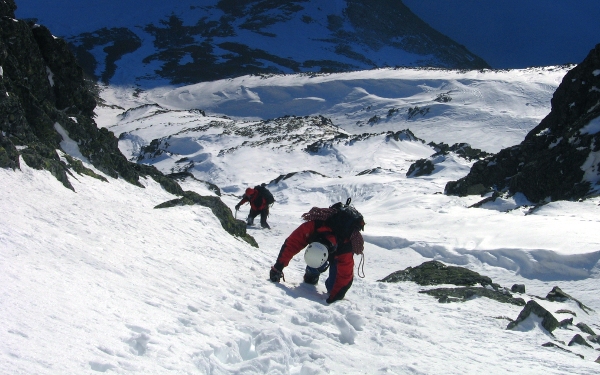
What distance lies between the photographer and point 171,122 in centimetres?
5284

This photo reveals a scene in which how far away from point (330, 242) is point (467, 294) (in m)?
2.11

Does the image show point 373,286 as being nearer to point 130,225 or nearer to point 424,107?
point 130,225

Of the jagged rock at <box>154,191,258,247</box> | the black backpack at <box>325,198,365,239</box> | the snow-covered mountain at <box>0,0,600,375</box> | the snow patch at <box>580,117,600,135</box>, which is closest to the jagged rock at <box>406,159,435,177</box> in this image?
the snow-covered mountain at <box>0,0,600,375</box>

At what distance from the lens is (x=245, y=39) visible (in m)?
122

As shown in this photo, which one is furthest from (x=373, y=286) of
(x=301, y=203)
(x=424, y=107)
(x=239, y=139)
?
(x=424, y=107)

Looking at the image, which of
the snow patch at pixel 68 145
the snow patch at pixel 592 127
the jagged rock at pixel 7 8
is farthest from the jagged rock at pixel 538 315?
the jagged rock at pixel 7 8

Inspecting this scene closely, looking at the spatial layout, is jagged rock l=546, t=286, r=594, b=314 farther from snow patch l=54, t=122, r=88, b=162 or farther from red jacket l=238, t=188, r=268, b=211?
snow patch l=54, t=122, r=88, b=162

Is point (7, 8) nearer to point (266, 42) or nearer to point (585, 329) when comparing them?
point (585, 329)

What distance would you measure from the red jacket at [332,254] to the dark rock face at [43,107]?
3.47 metres

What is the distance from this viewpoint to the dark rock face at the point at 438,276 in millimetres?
7109

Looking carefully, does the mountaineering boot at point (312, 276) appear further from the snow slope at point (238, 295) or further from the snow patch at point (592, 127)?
the snow patch at point (592, 127)

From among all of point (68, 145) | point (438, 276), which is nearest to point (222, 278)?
point (438, 276)

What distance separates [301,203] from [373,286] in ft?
52.7

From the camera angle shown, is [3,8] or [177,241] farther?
[3,8]
